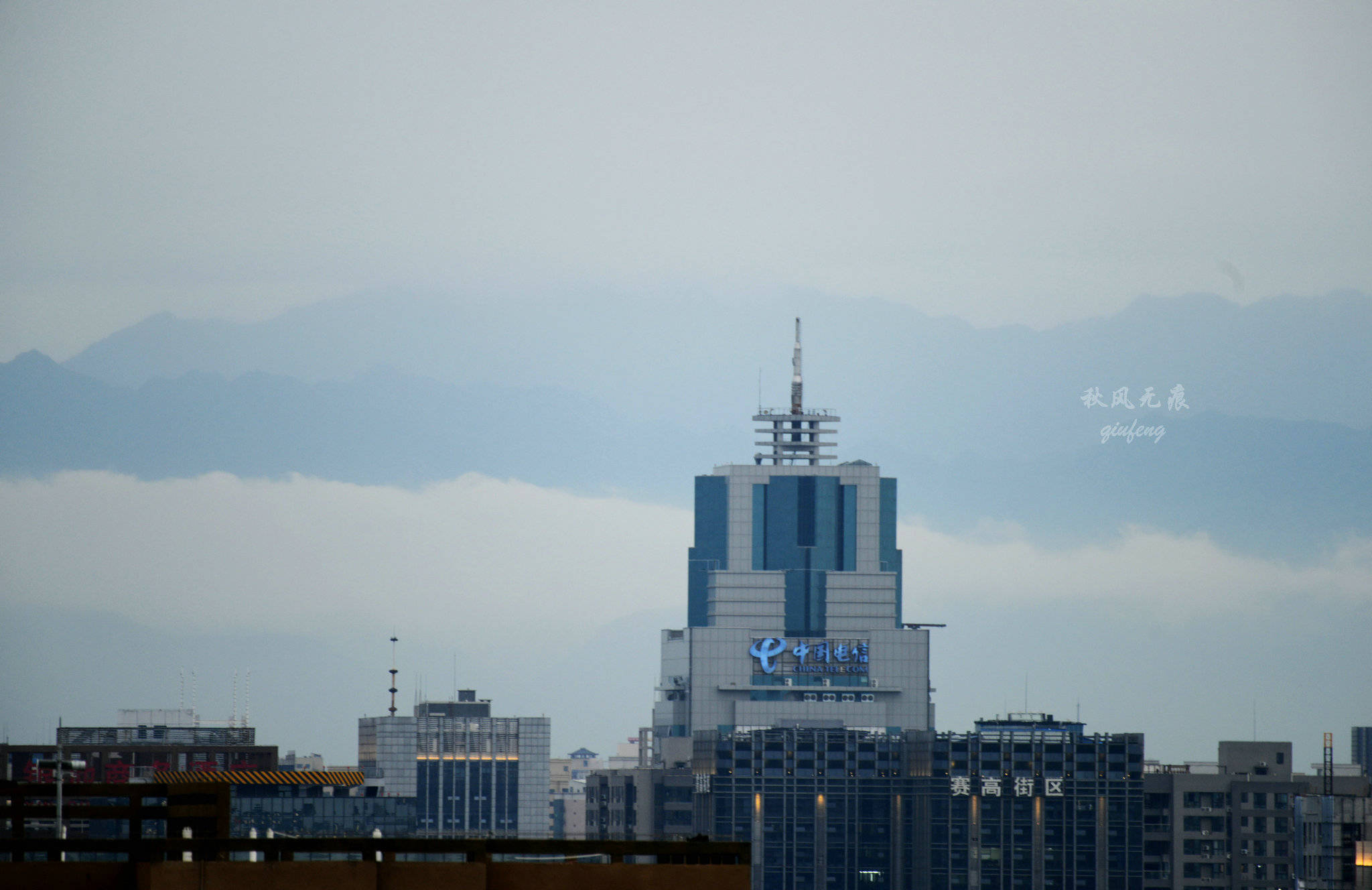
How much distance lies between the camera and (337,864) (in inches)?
1543

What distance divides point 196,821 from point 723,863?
1010 cm

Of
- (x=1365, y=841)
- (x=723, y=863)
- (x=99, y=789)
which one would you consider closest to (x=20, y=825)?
(x=99, y=789)

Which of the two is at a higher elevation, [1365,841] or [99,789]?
[99,789]

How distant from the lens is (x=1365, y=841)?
199625 millimetres

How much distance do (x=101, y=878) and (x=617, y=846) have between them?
9243 millimetres

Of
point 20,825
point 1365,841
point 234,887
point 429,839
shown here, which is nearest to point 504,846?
point 429,839

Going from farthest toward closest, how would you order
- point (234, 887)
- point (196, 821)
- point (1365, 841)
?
1. point (1365, 841)
2. point (196, 821)
3. point (234, 887)

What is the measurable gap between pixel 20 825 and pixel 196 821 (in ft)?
12.2

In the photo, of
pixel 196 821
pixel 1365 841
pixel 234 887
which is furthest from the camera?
pixel 1365 841

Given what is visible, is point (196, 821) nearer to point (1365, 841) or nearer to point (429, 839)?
point (429, 839)

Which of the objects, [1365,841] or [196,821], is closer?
[196,821]

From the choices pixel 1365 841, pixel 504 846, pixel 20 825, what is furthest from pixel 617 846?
pixel 1365 841

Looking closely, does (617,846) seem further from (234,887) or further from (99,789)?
(99,789)

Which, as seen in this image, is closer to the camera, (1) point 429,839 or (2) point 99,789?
(2) point 99,789
